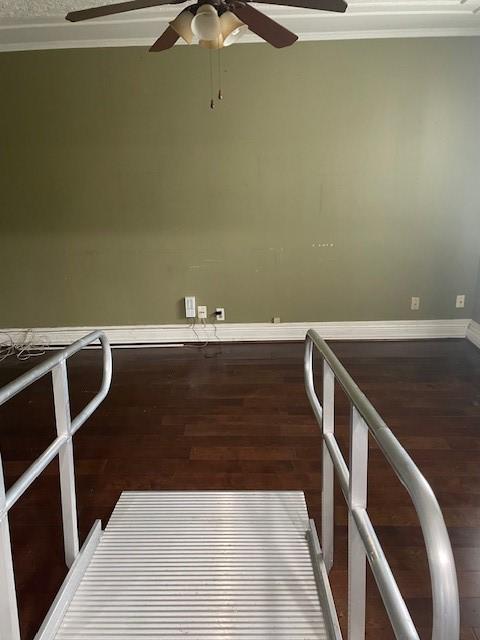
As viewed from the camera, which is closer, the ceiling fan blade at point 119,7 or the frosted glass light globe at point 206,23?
the frosted glass light globe at point 206,23

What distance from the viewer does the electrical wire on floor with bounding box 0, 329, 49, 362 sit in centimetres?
449

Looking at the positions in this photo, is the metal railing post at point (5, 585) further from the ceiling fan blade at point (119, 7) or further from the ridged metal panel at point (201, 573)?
the ceiling fan blade at point (119, 7)

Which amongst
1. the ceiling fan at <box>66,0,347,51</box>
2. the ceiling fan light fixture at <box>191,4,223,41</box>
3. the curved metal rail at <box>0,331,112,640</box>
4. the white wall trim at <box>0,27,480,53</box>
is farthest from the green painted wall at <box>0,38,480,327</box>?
the curved metal rail at <box>0,331,112,640</box>

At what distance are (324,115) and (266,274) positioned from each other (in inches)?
63.0

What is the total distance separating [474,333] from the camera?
444 centimetres

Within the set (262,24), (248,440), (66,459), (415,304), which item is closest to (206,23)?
(262,24)

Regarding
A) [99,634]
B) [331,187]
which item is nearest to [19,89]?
[331,187]

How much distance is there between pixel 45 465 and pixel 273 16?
3.79 metres

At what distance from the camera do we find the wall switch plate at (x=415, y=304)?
4.56 m

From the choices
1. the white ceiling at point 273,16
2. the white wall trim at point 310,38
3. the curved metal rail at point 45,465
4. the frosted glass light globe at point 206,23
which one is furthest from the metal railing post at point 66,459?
the white wall trim at point 310,38

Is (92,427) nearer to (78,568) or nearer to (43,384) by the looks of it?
(43,384)

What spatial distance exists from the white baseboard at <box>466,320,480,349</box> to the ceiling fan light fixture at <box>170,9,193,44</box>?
3.66 m

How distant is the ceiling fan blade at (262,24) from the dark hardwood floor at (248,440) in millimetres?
2225

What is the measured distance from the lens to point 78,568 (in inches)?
65.5
